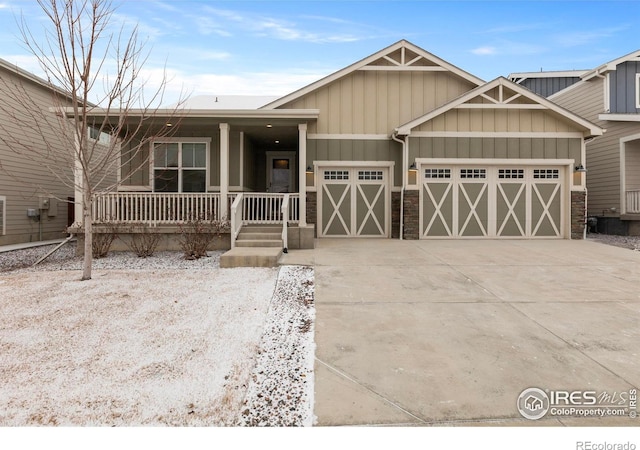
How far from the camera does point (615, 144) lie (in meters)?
12.5

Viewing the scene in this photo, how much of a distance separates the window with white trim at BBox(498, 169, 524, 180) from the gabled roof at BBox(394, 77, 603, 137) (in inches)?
73.3

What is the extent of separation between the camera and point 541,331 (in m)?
3.40

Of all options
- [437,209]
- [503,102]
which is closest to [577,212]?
[503,102]

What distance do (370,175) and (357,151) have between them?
87cm

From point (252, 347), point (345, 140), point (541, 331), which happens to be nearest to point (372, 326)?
point (252, 347)

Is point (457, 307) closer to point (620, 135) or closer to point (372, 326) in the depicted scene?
point (372, 326)

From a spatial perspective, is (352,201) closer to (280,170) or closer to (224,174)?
(280,170)

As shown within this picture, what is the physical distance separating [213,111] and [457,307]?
745cm

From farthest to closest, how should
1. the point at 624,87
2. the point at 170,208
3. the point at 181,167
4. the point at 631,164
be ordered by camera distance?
the point at 624,87 < the point at 631,164 < the point at 181,167 < the point at 170,208

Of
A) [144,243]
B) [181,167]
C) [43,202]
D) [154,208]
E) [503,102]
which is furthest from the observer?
Answer: [43,202]

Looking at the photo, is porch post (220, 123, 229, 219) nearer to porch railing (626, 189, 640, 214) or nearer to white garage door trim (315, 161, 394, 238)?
white garage door trim (315, 161, 394, 238)

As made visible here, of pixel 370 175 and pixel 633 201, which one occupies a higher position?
pixel 370 175

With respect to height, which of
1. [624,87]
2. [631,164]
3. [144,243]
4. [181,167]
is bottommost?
[144,243]
